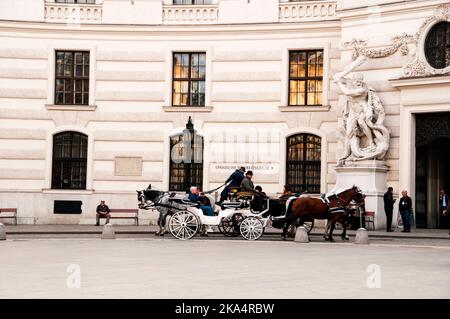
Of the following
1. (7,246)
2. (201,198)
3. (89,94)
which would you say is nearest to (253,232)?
(201,198)

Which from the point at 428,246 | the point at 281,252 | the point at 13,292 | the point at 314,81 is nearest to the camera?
the point at 13,292

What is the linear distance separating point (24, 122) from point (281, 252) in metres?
18.0

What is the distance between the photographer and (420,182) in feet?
105

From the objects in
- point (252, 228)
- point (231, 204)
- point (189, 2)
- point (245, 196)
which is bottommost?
point (252, 228)

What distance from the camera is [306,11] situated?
34.5 m

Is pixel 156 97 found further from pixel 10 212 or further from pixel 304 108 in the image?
pixel 10 212

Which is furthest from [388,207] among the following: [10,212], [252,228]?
[10,212]

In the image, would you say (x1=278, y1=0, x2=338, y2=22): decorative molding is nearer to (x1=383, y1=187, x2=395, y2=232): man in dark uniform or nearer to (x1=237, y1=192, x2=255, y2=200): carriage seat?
(x1=383, y1=187, x2=395, y2=232): man in dark uniform

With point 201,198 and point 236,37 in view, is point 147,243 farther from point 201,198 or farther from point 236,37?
point 236,37

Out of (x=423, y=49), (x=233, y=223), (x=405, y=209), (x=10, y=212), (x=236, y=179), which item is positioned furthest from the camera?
(x=10, y=212)

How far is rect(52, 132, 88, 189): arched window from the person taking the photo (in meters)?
35.6

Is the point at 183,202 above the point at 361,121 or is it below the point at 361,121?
below

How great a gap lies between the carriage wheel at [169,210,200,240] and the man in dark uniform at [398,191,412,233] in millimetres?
7957

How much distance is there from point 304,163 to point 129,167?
7097 millimetres
